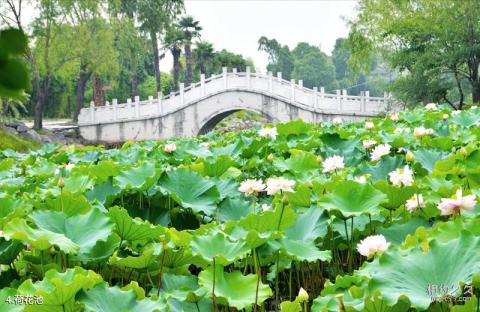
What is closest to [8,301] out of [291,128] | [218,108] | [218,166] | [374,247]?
[374,247]

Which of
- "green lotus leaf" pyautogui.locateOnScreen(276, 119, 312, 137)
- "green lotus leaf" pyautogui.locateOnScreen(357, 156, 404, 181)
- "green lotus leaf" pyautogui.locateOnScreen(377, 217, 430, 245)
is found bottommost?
"green lotus leaf" pyautogui.locateOnScreen(377, 217, 430, 245)

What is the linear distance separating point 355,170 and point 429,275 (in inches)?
45.6

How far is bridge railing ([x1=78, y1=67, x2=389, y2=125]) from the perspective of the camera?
63.9ft

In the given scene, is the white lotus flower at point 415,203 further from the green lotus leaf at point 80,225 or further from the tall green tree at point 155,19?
the tall green tree at point 155,19

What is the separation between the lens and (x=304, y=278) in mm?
1631

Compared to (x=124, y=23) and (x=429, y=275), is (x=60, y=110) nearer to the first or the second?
(x=124, y=23)

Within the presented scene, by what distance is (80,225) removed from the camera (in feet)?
5.00

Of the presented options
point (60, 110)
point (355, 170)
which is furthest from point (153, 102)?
point (355, 170)

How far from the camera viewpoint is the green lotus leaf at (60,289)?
1.06 metres

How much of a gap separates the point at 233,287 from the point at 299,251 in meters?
0.22

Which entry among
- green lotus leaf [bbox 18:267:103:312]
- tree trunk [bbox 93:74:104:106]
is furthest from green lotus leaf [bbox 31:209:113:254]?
tree trunk [bbox 93:74:104:106]

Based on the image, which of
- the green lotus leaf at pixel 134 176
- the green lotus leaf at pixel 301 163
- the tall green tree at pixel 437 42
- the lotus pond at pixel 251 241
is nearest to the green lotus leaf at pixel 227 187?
the lotus pond at pixel 251 241

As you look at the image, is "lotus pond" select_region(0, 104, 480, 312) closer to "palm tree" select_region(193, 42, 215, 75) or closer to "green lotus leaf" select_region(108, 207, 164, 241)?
"green lotus leaf" select_region(108, 207, 164, 241)

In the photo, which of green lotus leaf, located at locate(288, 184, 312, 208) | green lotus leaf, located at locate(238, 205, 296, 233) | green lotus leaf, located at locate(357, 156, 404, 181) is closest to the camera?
green lotus leaf, located at locate(238, 205, 296, 233)
